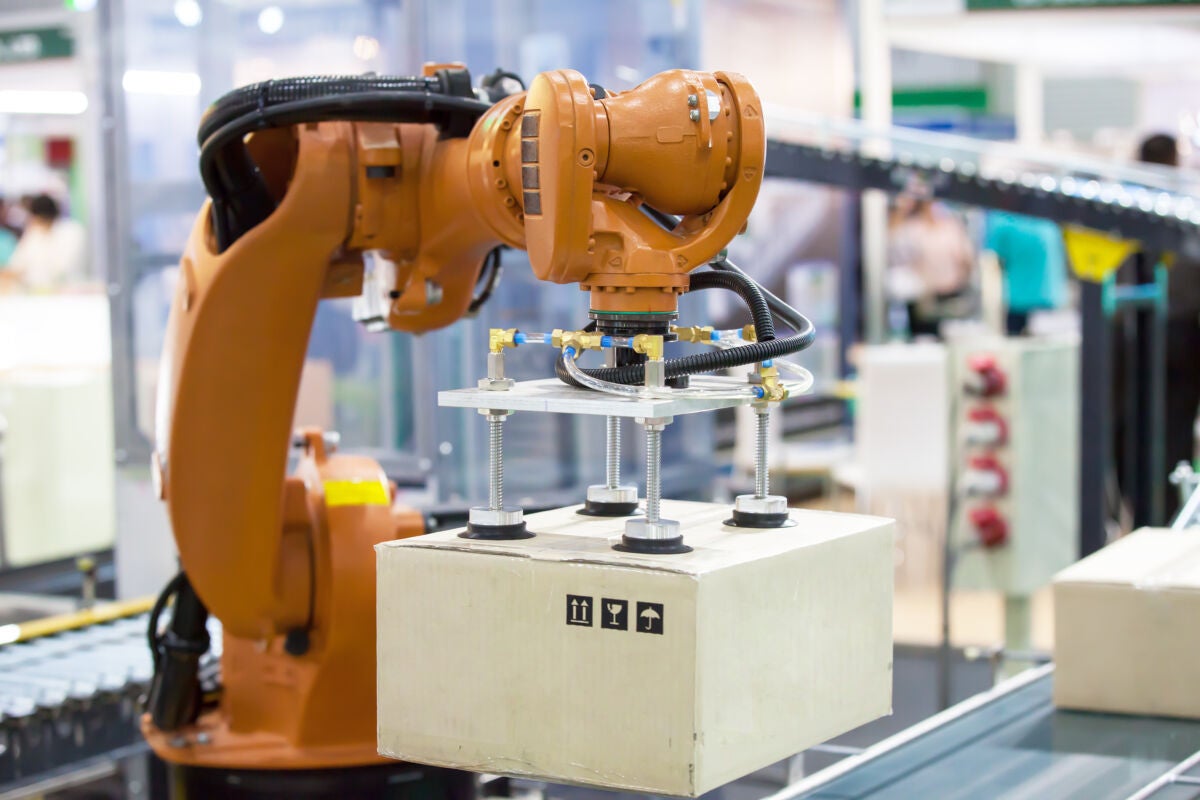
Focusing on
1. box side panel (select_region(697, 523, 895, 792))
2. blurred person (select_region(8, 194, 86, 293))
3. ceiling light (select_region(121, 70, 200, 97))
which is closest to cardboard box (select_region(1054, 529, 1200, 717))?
box side panel (select_region(697, 523, 895, 792))

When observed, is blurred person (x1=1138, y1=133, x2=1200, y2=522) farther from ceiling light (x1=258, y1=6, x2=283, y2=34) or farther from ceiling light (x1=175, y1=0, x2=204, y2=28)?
ceiling light (x1=175, y1=0, x2=204, y2=28)

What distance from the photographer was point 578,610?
1557mm

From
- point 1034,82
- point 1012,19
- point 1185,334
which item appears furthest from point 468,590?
point 1034,82

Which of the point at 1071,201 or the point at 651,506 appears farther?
the point at 1071,201

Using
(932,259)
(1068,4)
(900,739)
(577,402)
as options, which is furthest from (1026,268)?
(577,402)

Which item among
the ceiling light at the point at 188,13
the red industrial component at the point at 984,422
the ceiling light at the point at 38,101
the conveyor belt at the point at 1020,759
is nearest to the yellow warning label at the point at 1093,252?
the red industrial component at the point at 984,422

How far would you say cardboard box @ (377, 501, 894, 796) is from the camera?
4.93 ft

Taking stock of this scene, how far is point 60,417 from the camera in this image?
275 inches

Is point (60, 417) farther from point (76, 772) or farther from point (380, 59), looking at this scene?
point (76, 772)

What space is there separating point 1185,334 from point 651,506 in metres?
6.25

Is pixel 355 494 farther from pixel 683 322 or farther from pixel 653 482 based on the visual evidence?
pixel 683 322

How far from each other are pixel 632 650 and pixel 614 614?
42mm

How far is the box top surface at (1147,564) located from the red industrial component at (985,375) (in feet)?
6.51

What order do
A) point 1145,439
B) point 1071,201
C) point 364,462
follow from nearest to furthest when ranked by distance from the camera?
point 364,462 → point 1071,201 → point 1145,439
